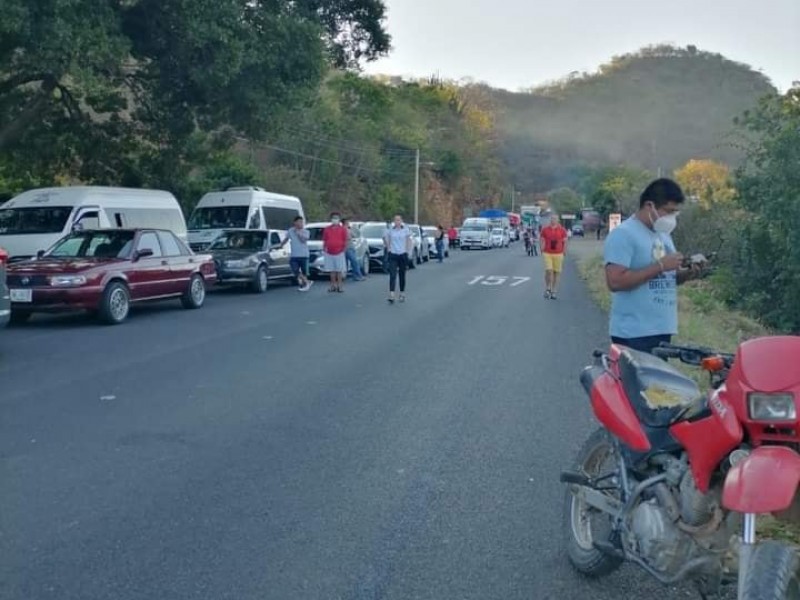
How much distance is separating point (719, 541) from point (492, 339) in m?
10.00

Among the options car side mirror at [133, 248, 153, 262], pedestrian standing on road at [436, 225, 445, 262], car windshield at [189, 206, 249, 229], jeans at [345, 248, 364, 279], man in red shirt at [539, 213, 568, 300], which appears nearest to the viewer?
car side mirror at [133, 248, 153, 262]

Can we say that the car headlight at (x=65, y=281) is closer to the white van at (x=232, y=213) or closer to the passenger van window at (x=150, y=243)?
the passenger van window at (x=150, y=243)

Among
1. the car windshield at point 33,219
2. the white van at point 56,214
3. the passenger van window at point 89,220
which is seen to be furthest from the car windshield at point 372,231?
the car windshield at point 33,219

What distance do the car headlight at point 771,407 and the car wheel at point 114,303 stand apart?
12.7 m

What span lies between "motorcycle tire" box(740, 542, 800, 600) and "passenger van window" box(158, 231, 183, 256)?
1479 cm

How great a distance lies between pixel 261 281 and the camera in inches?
874

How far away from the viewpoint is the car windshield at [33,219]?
1914 cm

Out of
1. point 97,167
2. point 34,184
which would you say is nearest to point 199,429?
point 97,167

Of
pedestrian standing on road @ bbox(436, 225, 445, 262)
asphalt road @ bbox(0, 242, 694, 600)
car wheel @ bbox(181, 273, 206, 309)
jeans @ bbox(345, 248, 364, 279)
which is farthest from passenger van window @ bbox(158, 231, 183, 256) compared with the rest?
pedestrian standing on road @ bbox(436, 225, 445, 262)

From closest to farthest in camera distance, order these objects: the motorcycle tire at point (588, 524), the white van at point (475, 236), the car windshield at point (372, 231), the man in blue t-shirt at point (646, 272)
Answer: the motorcycle tire at point (588, 524) → the man in blue t-shirt at point (646, 272) → the car windshield at point (372, 231) → the white van at point (475, 236)

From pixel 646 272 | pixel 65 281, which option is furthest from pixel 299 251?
pixel 646 272

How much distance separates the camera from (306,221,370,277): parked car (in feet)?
89.0

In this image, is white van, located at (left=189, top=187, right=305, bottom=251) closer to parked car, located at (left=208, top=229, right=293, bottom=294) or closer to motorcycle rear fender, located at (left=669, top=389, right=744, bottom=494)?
parked car, located at (left=208, top=229, right=293, bottom=294)

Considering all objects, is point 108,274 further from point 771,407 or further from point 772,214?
point 771,407
